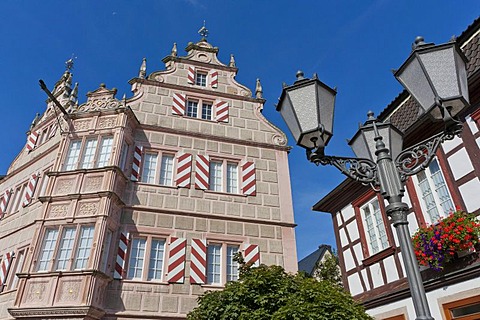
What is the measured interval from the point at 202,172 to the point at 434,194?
7262 mm

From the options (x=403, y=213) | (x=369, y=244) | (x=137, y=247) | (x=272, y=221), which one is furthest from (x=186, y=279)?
(x=403, y=213)

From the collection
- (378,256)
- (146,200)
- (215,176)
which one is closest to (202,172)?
(215,176)

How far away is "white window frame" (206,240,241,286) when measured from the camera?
36.1 ft

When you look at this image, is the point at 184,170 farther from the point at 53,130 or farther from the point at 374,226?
the point at 374,226

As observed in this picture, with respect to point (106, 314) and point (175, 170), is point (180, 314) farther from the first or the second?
point (175, 170)

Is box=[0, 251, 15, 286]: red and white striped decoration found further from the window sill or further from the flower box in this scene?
the flower box

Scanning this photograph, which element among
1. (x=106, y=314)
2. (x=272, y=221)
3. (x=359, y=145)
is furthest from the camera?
(x=272, y=221)

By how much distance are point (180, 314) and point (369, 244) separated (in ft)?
18.2

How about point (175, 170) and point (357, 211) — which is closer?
point (357, 211)

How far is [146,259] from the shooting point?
→ 1074 cm

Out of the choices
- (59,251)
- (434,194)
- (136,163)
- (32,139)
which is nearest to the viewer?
(434,194)

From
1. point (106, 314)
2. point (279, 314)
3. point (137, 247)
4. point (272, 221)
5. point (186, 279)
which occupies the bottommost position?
point (279, 314)

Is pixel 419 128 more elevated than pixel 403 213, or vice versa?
pixel 419 128

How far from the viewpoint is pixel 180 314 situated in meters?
10.2
